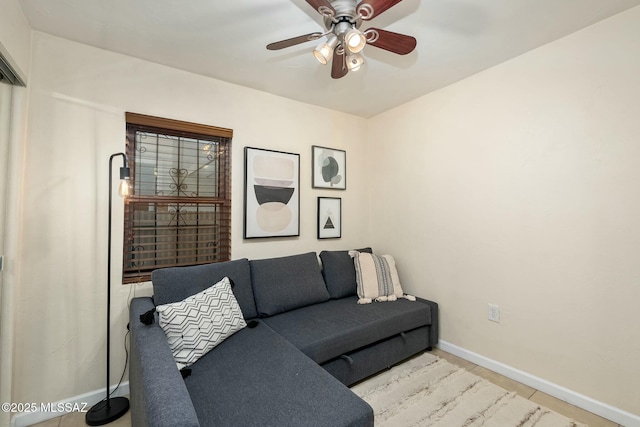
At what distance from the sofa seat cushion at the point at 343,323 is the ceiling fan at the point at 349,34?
5.69 feet

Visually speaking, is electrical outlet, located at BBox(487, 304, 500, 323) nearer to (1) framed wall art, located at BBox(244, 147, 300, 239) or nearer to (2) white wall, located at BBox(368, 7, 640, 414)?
(2) white wall, located at BBox(368, 7, 640, 414)

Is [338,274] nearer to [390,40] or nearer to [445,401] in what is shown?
[445,401]

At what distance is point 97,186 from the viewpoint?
2.01 meters

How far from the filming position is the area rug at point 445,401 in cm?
172

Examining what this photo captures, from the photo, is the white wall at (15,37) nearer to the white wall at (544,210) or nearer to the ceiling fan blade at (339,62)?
the ceiling fan blade at (339,62)

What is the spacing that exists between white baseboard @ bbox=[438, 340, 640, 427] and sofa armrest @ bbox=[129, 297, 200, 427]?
7.81 feet

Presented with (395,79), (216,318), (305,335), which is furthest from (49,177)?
(395,79)

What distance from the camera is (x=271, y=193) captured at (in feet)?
9.04

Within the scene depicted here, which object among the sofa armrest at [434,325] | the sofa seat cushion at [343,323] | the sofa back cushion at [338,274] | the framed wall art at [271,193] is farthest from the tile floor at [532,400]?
the framed wall art at [271,193]

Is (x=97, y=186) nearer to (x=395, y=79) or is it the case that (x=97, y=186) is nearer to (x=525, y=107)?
(x=395, y=79)

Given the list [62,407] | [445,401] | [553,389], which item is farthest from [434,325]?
[62,407]

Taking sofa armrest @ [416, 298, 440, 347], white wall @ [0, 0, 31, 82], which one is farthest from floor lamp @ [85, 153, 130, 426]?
sofa armrest @ [416, 298, 440, 347]

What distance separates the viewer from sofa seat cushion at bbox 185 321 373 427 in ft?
3.80

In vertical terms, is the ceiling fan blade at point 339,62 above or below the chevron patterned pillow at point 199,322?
above
